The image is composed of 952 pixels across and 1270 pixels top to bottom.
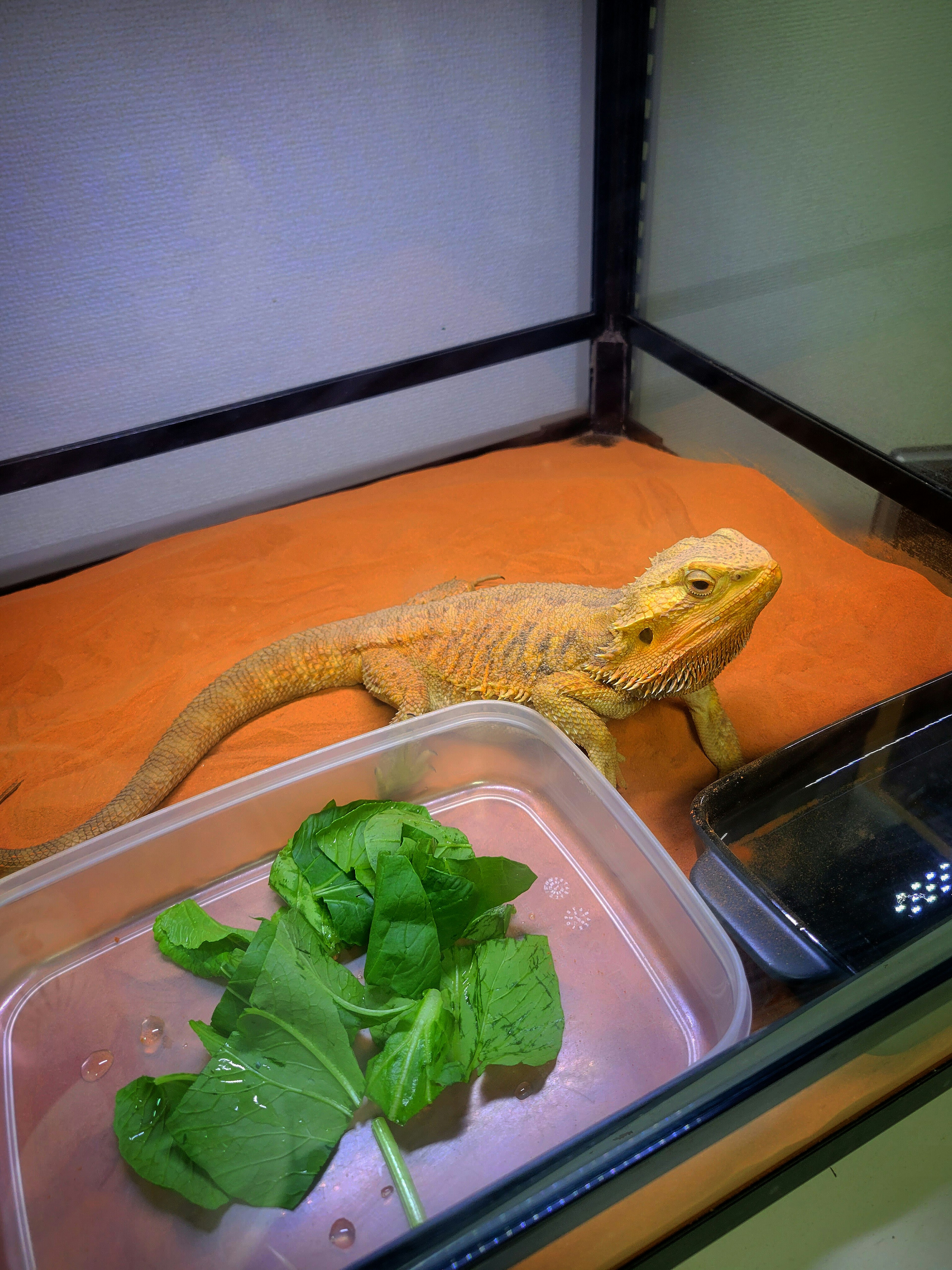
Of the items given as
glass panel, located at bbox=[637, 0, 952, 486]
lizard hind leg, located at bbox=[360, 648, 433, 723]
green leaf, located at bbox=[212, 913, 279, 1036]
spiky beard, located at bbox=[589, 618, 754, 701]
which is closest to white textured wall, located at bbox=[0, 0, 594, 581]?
glass panel, located at bbox=[637, 0, 952, 486]

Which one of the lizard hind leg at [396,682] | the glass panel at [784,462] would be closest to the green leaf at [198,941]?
the lizard hind leg at [396,682]

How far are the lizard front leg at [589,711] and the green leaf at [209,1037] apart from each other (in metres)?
1.31

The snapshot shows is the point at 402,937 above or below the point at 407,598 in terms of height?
above

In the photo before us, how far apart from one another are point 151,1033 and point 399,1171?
2.37 ft

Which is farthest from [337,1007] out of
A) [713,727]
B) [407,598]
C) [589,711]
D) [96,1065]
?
[407,598]

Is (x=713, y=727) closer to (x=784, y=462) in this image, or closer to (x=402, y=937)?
(x=402, y=937)

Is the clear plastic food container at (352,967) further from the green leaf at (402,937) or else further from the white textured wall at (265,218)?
the white textured wall at (265,218)

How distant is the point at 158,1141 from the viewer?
5.51 ft

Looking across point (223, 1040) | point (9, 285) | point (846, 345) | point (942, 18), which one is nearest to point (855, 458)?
point (846, 345)

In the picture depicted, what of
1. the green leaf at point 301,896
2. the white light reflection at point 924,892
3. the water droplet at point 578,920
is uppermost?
the white light reflection at point 924,892

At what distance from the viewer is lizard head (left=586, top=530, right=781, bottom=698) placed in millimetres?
2244

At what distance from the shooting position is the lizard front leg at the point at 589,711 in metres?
2.67

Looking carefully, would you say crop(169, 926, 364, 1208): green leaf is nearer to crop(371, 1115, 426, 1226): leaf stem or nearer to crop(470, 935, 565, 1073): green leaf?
crop(371, 1115, 426, 1226): leaf stem

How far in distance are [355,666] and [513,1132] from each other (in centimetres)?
172
